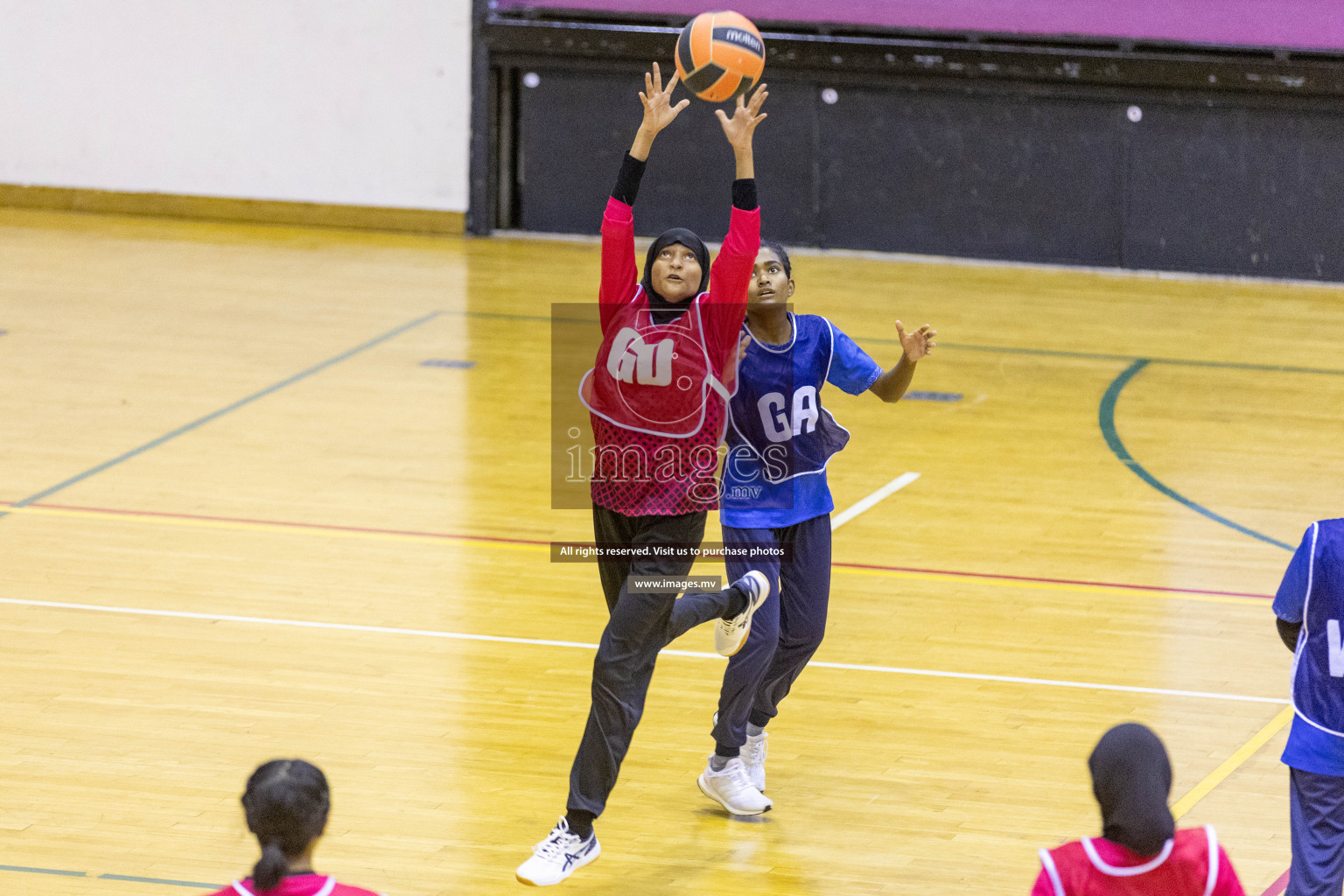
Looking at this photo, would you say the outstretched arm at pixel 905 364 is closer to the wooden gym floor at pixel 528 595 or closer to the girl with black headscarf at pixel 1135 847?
the wooden gym floor at pixel 528 595

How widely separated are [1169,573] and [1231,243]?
7634 millimetres

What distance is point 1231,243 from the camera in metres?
14.8

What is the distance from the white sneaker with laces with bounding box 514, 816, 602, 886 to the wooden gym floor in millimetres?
109

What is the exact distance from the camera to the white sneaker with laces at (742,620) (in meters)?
4.97

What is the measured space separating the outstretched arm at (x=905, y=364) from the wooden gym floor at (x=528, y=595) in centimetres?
132

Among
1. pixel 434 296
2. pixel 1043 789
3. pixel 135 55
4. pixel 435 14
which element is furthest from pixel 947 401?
pixel 135 55

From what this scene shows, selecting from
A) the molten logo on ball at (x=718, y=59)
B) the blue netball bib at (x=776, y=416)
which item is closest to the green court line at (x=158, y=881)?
the blue netball bib at (x=776, y=416)

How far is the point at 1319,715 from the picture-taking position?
3.82m

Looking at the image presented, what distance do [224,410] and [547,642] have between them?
4139mm

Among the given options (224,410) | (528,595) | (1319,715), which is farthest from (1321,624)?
(224,410)

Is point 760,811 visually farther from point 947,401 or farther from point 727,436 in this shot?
point 947,401

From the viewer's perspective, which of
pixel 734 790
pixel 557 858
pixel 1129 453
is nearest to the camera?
pixel 557 858

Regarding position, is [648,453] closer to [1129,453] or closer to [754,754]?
[754,754]

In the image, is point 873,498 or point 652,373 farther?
point 873,498
